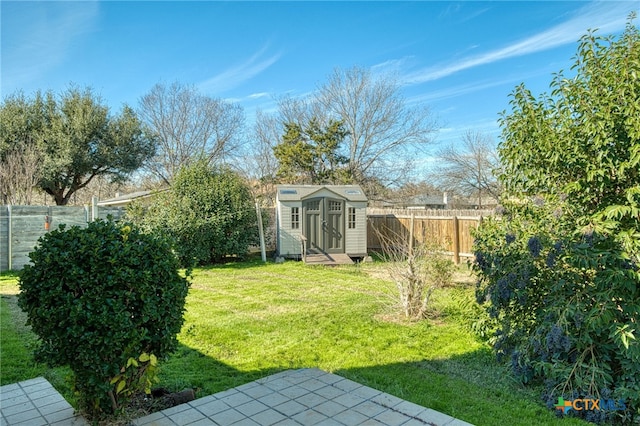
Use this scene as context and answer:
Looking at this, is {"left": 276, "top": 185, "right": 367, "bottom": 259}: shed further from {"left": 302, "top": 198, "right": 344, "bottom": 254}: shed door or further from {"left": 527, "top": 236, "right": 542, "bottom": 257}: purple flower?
{"left": 527, "top": 236, "right": 542, "bottom": 257}: purple flower

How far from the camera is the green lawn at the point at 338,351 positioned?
3090 millimetres

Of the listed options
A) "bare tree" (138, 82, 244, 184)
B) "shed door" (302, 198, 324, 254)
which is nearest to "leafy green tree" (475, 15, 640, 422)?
"shed door" (302, 198, 324, 254)

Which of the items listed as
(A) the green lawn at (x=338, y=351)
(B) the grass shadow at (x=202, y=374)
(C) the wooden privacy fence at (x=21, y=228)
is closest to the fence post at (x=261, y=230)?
(C) the wooden privacy fence at (x=21, y=228)

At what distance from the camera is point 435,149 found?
20609mm

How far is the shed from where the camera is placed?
11633mm

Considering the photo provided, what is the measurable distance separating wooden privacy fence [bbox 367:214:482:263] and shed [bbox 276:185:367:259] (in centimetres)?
78

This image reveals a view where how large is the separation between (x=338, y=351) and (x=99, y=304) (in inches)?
102

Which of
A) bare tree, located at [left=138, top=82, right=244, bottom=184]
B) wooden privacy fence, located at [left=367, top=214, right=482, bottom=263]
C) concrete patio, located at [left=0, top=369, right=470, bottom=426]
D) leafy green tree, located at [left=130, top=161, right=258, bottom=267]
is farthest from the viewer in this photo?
bare tree, located at [left=138, top=82, right=244, bottom=184]

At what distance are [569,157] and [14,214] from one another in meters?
11.2

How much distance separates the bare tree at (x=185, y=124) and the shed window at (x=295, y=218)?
437 inches

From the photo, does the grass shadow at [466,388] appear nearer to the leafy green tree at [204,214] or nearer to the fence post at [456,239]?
the fence post at [456,239]

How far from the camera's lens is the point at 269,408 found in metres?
2.76

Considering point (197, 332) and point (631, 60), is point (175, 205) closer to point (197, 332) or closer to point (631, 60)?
point (197, 332)

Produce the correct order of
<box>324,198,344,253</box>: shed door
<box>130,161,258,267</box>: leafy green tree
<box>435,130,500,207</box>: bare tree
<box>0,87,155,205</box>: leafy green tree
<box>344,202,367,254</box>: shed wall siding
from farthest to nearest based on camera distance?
<box>435,130,500,207</box>: bare tree, <box>0,87,155,205</box>: leafy green tree, <box>344,202,367,254</box>: shed wall siding, <box>324,198,344,253</box>: shed door, <box>130,161,258,267</box>: leafy green tree
